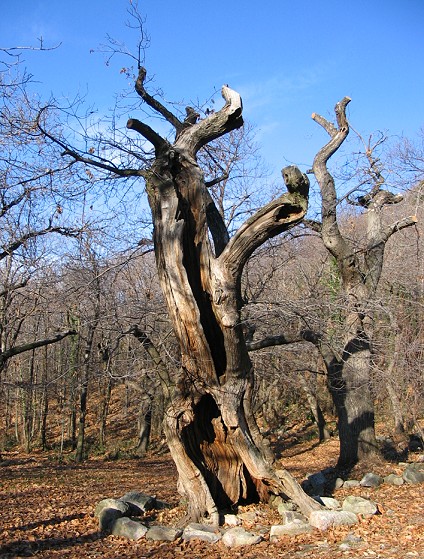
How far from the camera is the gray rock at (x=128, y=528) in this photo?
6719mm

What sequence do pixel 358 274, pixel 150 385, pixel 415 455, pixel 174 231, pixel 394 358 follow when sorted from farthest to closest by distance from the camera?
pixel 150 385, pixel 415 455, pixel 358 274, pixel 394 358, pixel 174 231

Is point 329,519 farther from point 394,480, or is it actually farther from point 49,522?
→ point 49,522

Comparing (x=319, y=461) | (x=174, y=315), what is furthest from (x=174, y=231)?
(x=319, y=461)

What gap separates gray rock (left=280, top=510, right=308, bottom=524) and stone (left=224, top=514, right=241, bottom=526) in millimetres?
562

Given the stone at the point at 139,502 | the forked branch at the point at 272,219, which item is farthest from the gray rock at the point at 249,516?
the forked branch at the point at 272,219

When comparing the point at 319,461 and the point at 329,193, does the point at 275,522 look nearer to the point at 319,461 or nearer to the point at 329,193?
the point at 329,193

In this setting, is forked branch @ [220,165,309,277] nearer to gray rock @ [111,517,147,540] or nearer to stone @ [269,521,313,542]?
stone @ [269,521,313,542]

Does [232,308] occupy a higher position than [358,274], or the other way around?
[358,274]

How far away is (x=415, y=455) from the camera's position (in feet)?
41.3

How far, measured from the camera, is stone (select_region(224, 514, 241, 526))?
22.8 feet

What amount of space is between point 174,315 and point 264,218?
162 cm

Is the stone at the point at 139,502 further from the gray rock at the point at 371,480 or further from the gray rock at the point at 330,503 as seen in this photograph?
the gray rock at the point at 371,480

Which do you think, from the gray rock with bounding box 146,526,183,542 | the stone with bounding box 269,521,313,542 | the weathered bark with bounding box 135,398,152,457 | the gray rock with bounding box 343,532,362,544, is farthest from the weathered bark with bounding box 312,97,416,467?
the weathered bark with bounding box 135,398,152,457

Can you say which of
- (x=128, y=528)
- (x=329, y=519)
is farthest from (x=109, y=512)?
(x=329, y=519)
